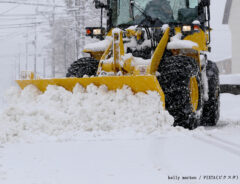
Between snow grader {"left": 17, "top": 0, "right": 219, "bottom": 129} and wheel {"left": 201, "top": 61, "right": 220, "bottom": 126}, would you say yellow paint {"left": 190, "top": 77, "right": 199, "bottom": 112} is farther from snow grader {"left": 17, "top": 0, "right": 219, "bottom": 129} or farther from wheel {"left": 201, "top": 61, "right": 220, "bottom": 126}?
wheel {"left": 201, "top": 61, "right": 220, "bottom": 126}

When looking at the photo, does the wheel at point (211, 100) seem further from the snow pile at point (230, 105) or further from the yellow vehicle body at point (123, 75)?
the snow pile at point (230, 105)

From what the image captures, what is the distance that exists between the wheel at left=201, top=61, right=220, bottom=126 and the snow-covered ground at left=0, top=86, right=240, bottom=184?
6.63ft

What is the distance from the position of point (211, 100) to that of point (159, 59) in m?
2.24

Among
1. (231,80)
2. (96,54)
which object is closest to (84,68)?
(96,54)

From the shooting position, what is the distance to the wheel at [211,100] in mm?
8352

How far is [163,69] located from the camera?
21.2 feet

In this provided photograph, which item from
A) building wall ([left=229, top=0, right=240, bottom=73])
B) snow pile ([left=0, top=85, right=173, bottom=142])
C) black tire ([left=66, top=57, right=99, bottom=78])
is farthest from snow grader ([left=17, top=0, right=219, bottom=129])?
building wall ([left=229, top=0, right=240, bottom=73])

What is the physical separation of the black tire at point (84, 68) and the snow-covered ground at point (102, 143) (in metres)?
1.04

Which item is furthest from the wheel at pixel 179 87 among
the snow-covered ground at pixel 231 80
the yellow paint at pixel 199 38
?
the snow-covered ground at pixel 231 80

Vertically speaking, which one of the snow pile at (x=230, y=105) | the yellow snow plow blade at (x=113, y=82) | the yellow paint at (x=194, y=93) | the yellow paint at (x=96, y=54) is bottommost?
the snow pile at (x=230, y=105)

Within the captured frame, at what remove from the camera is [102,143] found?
512cm

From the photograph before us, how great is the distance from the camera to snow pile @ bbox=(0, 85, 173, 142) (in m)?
5.80

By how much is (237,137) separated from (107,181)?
3148mm

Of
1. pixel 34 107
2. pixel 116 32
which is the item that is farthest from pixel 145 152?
pixel 116 32
